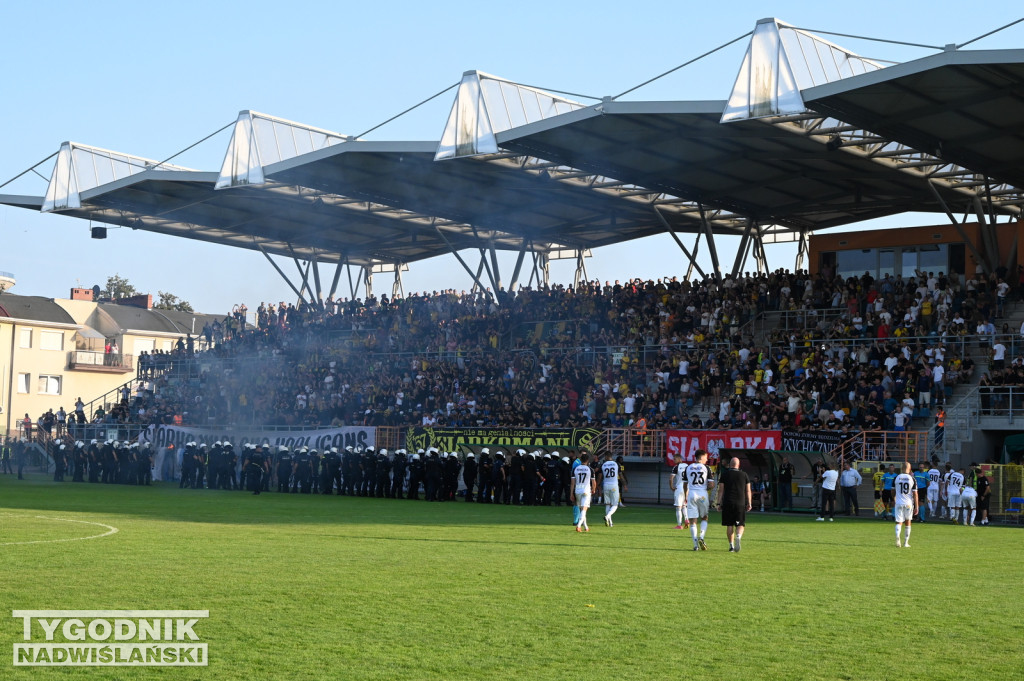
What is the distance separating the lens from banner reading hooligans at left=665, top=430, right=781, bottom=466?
99.1ft

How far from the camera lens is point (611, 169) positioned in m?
35.4

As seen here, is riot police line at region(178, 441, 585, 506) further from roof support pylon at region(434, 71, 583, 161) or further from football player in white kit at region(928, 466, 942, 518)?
football player in white kit at region(928, 466, 942, 518)

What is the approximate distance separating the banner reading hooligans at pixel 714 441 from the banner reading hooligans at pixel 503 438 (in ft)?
7.71

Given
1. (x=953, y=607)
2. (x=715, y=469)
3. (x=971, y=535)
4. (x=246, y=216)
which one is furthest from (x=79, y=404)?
(x=953, y=607)

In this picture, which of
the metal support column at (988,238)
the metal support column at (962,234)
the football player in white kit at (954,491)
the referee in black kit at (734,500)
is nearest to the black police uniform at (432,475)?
the football player in white kit at (954,491)

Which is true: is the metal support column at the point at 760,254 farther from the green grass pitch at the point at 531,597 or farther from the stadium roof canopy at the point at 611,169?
the green grass pitch at the point at 531,597

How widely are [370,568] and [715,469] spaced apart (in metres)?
17.2

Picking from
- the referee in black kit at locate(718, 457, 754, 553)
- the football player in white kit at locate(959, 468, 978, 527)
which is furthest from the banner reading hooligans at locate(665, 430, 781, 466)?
the referee in black kit at locate(718, 457, 754, 553)

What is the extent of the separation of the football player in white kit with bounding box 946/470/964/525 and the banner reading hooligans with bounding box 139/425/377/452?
1789 centimetres

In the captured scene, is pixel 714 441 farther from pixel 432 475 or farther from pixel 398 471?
pixel 398 471

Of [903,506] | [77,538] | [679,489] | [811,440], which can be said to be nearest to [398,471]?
[811,440]

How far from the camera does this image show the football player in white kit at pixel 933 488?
2697 cm

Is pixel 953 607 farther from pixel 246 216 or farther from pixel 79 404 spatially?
pixel 79 404

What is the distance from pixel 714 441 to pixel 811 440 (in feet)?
8.16
